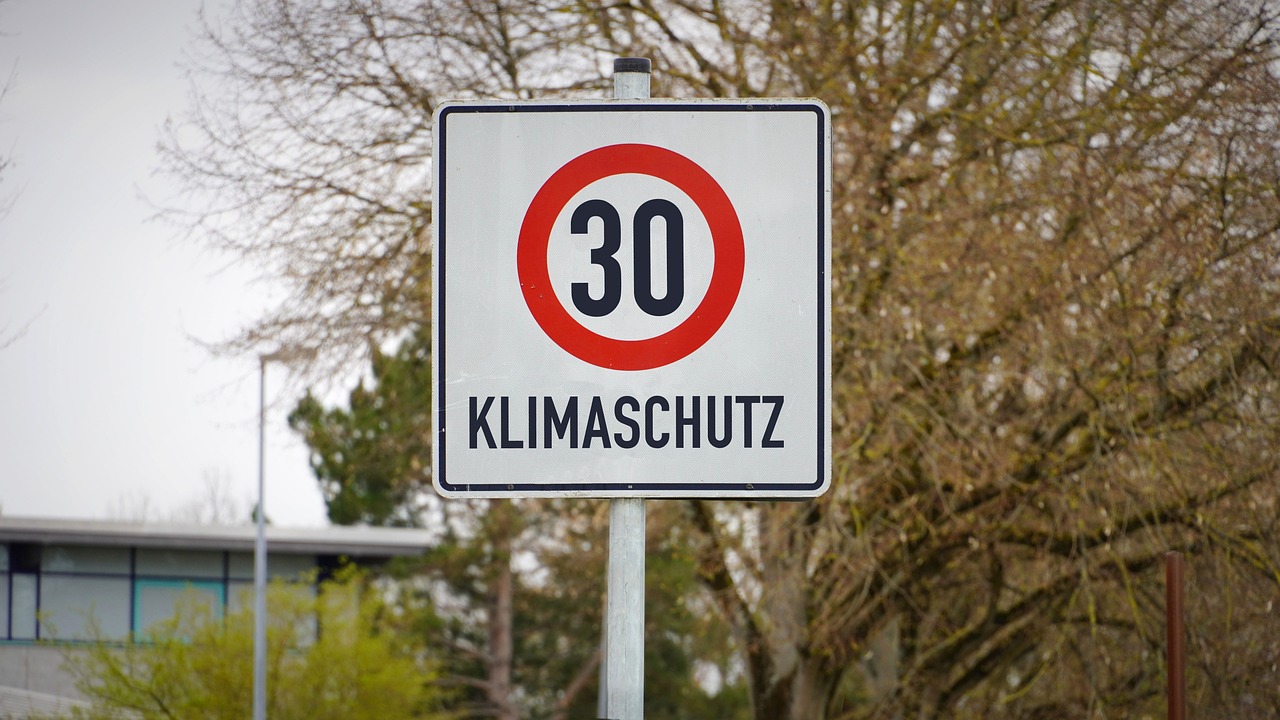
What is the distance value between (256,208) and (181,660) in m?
13.3

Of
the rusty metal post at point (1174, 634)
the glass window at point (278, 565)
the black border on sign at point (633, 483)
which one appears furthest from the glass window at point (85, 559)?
the black border on sign at point (633, 483)

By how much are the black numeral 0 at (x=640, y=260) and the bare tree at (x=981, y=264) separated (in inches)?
294

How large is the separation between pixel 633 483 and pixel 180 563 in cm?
3147

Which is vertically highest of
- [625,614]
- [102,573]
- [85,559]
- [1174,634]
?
[625,614]

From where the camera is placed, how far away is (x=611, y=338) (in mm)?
2299

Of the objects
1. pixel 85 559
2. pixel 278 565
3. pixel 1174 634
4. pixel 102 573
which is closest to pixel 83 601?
pixel 102 573

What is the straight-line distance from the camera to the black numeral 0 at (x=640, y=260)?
7.55 ft

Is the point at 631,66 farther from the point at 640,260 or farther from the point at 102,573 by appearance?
the point at 102,573

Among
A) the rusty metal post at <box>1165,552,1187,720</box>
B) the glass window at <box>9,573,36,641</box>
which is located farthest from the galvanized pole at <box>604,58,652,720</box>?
the glass window at <box>9,573,36,641</box>

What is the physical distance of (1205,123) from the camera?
9180 millimetres

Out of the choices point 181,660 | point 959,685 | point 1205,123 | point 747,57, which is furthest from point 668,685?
point 1205,123

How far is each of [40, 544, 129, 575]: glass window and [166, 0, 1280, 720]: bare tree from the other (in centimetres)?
2142

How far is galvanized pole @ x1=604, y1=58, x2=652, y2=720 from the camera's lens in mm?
2180

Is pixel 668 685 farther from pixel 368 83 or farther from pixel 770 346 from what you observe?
pixel 770 346
